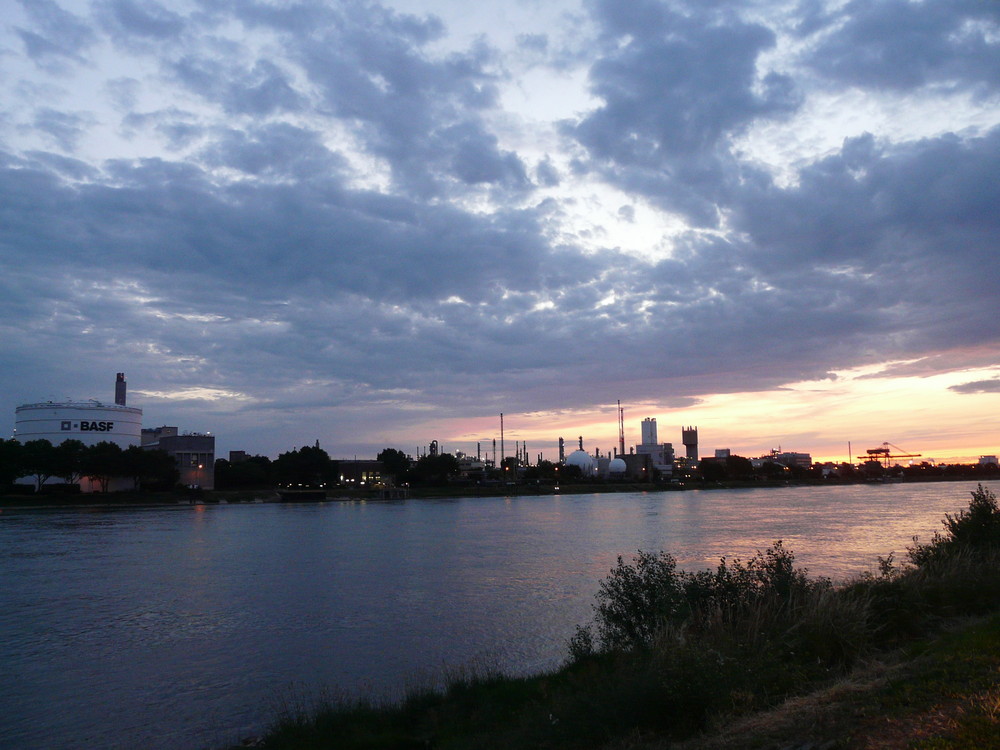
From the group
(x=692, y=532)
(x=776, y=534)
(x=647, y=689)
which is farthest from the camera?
(x=692, y=532)

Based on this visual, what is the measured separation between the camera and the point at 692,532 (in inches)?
2413

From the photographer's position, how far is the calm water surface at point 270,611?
1797 centimetres

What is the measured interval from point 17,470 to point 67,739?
130 m

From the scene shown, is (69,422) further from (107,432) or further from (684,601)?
(684,601)

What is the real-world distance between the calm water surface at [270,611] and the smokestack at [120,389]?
109 meters

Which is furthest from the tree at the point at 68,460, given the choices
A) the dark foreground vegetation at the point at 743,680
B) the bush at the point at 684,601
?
the bush at the point at 684,601

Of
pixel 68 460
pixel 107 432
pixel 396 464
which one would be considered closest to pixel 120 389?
pixel 107 432

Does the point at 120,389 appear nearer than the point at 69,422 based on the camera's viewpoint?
No

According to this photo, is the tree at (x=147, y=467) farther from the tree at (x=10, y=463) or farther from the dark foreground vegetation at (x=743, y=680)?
Answer: the dark foreground vegetation at (x=743, y=680)

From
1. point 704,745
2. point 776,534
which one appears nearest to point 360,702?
point 704,745

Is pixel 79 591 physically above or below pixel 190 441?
below

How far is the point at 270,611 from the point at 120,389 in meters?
159

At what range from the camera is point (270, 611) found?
29.9m

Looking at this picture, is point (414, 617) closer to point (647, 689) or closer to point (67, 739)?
point (67, 739)
